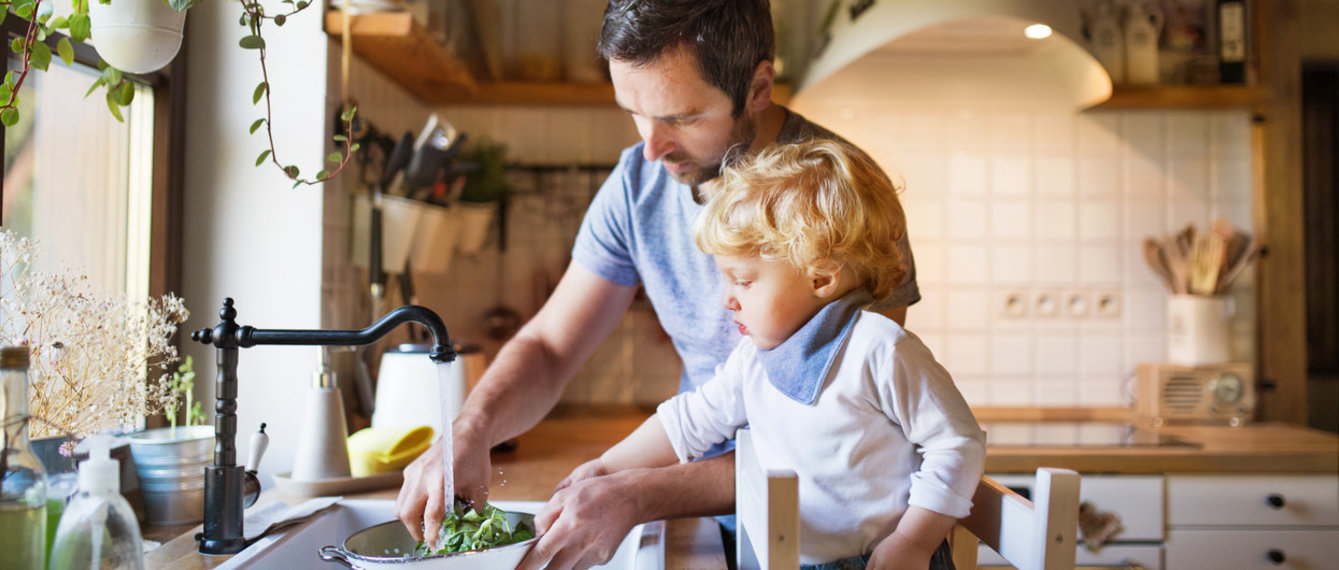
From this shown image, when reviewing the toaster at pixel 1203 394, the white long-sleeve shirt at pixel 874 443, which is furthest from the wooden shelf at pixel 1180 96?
the white long-sleeve shirt at pixel 874 443

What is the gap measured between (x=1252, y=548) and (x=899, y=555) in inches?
62.8

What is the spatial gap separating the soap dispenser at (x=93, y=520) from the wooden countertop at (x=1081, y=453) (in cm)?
63

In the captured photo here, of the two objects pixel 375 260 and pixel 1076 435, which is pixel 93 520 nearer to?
pixel 375 260

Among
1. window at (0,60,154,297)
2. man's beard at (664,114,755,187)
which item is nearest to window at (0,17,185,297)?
window at (0,60,154,297)

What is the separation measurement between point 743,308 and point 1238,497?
5.14ft

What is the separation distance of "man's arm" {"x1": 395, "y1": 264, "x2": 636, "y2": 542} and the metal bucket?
0.32 metres

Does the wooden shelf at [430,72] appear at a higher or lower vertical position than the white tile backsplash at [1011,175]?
higher

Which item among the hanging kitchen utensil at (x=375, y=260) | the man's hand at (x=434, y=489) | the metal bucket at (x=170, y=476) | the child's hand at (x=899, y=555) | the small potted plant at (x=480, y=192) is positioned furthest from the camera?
the small potted plant at (x=480, y=192)

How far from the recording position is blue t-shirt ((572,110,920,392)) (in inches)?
55.6

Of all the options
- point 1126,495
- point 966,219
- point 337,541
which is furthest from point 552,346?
point 966,219

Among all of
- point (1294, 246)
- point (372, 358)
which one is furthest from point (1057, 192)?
point (372, 358)

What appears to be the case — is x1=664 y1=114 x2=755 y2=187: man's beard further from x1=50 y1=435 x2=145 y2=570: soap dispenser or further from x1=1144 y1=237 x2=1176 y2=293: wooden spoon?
x1=1144 y1=237 x2=1176 y2=293: wooden spoon

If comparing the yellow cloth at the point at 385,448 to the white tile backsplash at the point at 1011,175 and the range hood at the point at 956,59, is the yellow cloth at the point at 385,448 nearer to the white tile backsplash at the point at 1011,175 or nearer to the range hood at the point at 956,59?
the range hood at the point at 956,59

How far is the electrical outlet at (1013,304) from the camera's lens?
Answer: 2686 mm
